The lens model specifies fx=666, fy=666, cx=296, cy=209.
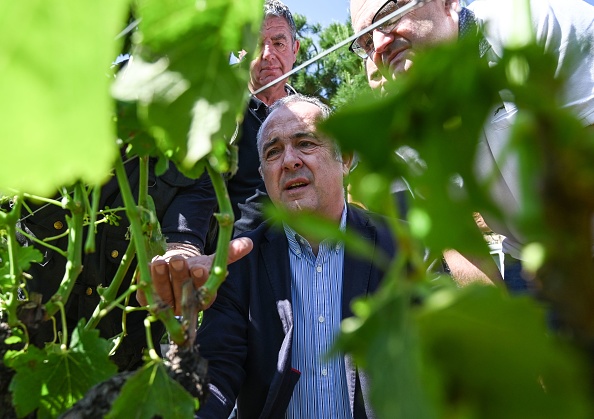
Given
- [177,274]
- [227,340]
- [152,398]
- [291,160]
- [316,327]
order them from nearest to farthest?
[152,398], [177,274], [227,340], [316,327], [291,160]

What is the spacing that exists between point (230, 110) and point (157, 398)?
0.62 feet

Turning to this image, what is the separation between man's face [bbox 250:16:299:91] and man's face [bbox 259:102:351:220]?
1.59 feet

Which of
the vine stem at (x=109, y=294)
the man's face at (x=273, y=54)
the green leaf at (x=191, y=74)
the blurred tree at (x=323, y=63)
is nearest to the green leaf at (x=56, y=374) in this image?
the vine stem at (x=109, y=294)

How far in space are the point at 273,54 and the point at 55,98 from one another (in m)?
1.93

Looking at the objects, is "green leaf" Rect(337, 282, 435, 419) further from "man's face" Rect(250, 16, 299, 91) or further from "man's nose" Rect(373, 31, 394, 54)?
"man's face" Rect(250, 16, 299, 91)

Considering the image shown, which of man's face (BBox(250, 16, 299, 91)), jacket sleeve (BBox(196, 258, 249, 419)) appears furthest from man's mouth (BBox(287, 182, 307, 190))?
man's face (BBox(250, 16, 299, 91))

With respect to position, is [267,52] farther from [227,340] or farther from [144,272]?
[144,272]

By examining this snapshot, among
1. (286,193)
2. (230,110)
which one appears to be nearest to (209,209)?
(286,193)

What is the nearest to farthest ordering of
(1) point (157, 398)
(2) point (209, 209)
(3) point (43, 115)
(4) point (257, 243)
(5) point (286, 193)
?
(3) point (43, 115)
(1) point (157, 398)
(2) point (209, 209)
(4) point (257, 243)
(5) point (286, 193)

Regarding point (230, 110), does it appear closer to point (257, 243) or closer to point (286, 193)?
point (257, 243)

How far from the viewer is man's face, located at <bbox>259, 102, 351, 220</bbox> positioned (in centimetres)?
144

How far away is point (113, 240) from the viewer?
1.15 meters

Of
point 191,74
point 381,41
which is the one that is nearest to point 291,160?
point 381,41

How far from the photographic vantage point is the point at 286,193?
1.45 metres
